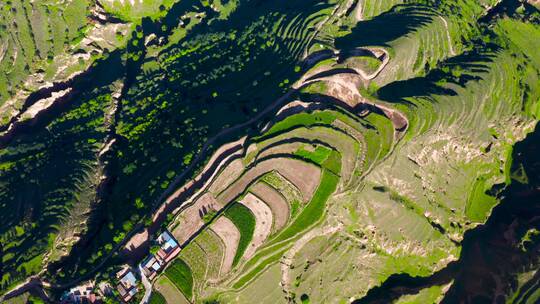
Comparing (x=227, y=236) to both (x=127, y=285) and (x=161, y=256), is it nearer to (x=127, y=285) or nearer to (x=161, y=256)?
(x=161, y=256)

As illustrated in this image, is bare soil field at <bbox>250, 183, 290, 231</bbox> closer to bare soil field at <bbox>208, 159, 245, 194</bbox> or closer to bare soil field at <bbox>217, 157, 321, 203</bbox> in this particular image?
bare soil field at <bbox>217, 157, 321, 203</bbox>

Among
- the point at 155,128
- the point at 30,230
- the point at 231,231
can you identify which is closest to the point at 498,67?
the point at 231,231

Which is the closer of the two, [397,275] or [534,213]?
[397,275]

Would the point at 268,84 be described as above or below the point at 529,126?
above

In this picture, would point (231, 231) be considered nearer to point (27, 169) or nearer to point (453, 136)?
point (27, 169)

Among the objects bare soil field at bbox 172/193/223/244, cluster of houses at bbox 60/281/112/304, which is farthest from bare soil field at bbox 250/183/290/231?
cluster of houses at bbox 60/281/112/304

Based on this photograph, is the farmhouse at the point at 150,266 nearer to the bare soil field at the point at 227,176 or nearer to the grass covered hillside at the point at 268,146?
the grass covered hillside at the point at 268,146
